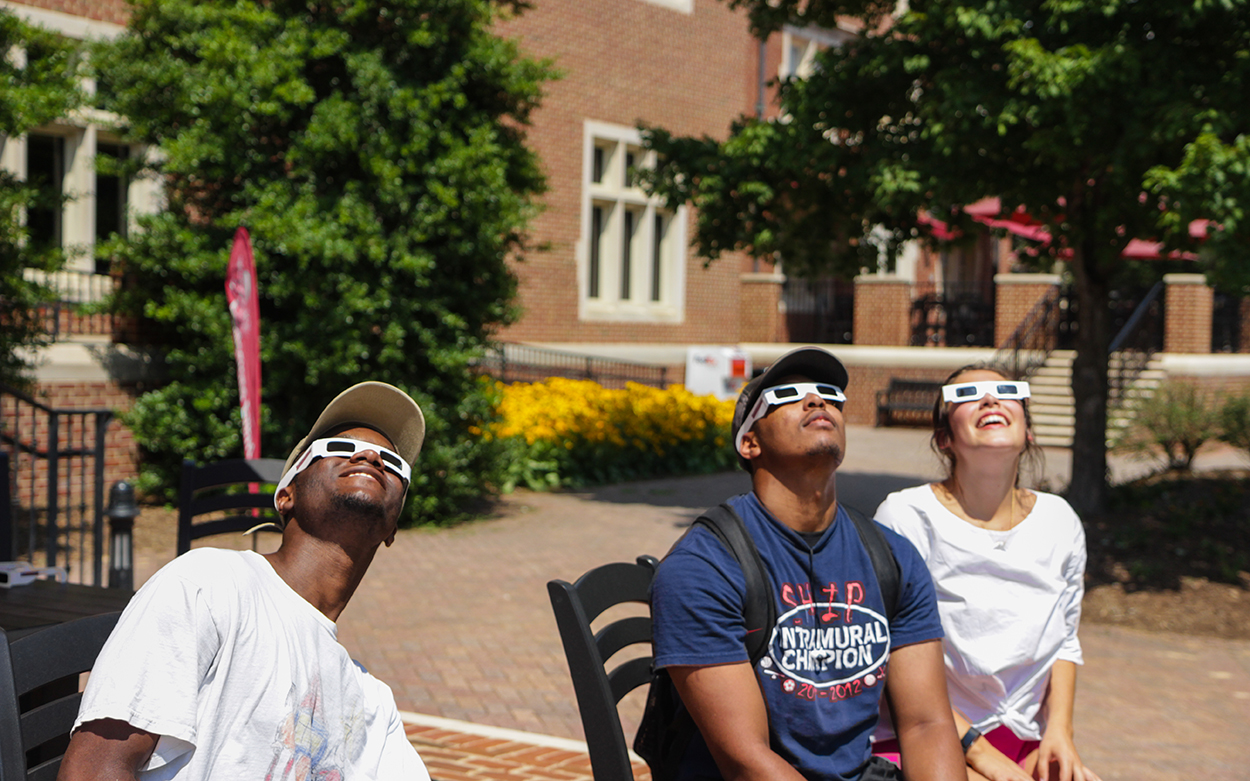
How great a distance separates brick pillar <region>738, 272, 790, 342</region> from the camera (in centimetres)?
2402

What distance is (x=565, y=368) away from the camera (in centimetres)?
1858

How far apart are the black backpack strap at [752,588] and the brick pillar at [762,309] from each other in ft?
69.9

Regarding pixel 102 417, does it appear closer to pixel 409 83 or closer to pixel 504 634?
pixel 504 634

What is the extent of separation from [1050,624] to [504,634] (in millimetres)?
4238

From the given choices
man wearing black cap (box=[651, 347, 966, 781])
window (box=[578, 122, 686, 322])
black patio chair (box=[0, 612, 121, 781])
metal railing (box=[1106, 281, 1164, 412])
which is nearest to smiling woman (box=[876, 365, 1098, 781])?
man wearing black cap (box=[651, 347, 966, 781])

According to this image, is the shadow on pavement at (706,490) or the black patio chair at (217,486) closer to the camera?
the black patio chair at (217,486)

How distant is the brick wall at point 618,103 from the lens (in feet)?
→ 61.2

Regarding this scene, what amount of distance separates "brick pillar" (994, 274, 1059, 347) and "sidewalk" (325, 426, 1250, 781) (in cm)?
1305

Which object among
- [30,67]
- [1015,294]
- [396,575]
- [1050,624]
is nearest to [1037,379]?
[1015,294]

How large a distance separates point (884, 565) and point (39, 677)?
1.75m

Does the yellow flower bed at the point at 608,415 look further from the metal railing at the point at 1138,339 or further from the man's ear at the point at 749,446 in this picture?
the man's ear at the point at 749,446

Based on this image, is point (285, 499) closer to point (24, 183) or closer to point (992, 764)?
point (992, 764)

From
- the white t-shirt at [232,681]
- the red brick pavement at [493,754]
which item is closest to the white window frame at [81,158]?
the red brick pavement at [493,754]

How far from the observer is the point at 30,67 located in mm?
7789
